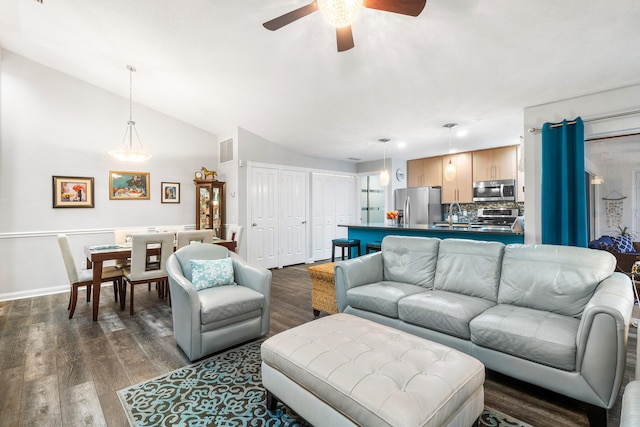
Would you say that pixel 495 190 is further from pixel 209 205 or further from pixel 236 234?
pixel 209 205

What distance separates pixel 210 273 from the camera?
111 inches

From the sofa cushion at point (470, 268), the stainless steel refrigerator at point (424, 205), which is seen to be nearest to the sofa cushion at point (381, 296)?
the sofa cushion at point (470, 268)

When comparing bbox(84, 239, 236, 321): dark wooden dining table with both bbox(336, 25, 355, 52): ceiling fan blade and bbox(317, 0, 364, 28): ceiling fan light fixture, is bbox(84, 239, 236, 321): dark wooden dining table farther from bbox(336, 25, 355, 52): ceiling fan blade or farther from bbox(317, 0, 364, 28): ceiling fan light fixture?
bbox(317, 0, 364, 28): ceiling fan light fixture

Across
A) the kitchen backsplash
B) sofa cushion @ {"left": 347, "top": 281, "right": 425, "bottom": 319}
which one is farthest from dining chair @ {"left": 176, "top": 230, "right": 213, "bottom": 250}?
the kitchen backsplash

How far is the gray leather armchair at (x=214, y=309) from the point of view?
7.67 feet

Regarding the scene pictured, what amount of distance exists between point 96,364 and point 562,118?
17.3 feet

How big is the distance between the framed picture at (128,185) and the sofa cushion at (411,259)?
4.35 m

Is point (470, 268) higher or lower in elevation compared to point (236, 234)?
lower

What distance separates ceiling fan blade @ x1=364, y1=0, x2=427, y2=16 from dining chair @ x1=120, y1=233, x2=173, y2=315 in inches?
126

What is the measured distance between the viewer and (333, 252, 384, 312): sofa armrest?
285 cm

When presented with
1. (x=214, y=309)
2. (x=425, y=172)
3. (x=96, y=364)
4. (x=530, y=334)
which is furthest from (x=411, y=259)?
(x=425, y=172)

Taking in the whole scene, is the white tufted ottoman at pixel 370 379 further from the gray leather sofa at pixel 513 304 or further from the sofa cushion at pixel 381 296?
the sofa cushion at pixel 381 296

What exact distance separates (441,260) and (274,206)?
378 centimetres

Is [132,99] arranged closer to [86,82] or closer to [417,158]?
[86,82]
